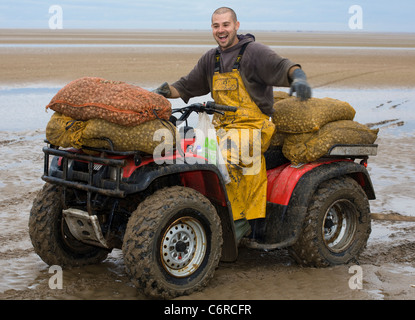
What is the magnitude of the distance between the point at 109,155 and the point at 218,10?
1645 mm

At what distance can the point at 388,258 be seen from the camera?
5.66 meters

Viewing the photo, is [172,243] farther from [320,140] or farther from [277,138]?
[320,140]

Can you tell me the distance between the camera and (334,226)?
5.45 meters

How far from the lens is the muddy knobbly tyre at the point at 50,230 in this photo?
190 inches

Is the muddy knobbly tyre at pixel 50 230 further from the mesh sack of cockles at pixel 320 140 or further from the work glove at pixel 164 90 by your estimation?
the mesh sack of cockles at pixel 320 140

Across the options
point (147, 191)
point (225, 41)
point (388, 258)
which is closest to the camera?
point (147, 191)

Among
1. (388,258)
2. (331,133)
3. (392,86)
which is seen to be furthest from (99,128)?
(392,86)

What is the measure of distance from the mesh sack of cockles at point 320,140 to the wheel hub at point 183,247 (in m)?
1.16

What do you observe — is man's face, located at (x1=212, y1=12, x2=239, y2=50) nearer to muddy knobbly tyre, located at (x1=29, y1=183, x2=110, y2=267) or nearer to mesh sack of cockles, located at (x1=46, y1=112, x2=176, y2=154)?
mesh sack of cockles, located at (x1=46, y1=112, x2=176, y2=154)

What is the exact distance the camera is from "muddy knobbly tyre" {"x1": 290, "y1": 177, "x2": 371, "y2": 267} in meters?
5.10

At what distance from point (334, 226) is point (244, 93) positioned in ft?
4.87

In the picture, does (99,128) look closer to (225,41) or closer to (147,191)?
(147,191)

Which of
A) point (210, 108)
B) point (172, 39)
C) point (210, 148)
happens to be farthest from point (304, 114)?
point (172, 39)

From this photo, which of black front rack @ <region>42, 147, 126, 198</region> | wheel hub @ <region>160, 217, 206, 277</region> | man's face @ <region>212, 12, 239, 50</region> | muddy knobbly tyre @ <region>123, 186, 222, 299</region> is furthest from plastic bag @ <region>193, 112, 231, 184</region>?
man's face @ <region>212, 12, 239, 50</region>
